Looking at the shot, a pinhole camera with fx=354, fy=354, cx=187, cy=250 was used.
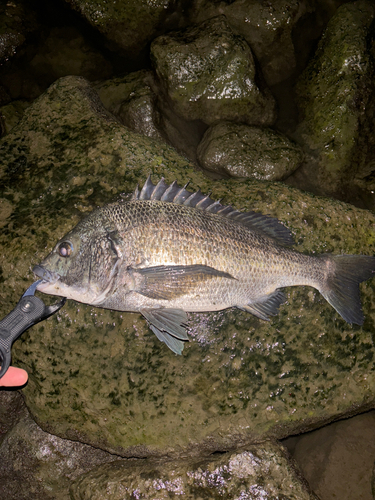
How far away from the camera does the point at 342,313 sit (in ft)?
11.9

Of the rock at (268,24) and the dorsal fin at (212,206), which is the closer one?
the dorsal fin at (212,206)

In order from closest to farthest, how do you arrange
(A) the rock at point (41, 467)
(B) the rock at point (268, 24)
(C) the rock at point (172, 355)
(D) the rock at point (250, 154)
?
(C) the rock at point (172, 355), (A) the rock at point (41, 467), (D) the rock at point (250, 154), (B) the rock at point (268, 24)

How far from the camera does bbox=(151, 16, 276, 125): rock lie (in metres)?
5.16

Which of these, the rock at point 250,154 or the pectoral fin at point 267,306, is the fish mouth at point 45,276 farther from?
the rock at point 250,154

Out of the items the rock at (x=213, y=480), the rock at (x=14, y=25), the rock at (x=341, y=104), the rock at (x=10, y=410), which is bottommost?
the rock at (x=10, y=410)

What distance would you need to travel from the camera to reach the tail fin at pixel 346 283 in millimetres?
3605

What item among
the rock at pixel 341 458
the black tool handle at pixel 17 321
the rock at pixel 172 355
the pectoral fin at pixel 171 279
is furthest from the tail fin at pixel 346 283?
the black tool handle at pixel 17 321

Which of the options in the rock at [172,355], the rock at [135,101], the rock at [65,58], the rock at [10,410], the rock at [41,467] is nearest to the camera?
the rock at [172,355]

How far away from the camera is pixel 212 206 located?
3.52 meters

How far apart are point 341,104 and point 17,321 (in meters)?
5.06

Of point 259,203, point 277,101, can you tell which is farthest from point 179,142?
point 259,203

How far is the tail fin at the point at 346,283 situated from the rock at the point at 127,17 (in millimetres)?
4651

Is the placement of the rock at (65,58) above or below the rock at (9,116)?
above

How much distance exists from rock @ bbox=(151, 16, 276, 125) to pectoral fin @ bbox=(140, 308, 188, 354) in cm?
340
